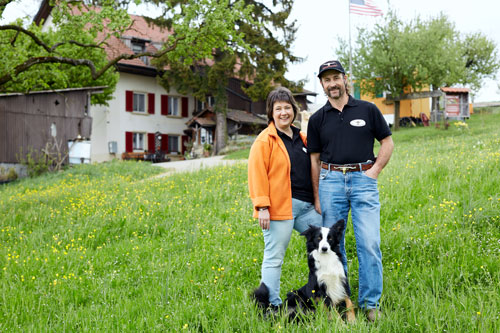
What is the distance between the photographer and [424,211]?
6383 mm

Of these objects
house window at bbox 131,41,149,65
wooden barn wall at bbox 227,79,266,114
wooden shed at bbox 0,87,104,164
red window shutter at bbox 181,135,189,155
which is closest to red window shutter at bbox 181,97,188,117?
red window shutter at bbox 181,135,189,155

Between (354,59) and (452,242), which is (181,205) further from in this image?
(354,59)

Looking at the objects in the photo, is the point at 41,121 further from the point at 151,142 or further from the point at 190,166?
the point at 151,142

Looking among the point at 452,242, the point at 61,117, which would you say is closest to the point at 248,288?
the point at 452,242

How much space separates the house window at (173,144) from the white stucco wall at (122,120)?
0.36m

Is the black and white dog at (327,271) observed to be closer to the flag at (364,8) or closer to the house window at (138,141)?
the flag at (364,8)

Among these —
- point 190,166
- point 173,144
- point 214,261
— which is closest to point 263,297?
point 214,261

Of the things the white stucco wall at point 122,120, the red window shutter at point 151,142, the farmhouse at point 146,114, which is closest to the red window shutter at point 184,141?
the farmhouse at point 146,114

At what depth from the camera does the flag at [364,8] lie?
1820cm

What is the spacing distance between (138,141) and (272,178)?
27.2 meters

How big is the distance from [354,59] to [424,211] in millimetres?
24137

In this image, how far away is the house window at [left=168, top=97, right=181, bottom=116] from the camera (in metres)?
31.7

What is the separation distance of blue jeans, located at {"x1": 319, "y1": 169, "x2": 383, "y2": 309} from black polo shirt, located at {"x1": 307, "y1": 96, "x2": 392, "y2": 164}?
17 centimetres

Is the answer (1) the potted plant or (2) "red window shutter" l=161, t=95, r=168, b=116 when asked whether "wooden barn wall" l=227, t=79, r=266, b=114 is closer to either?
(1) the potted plant
